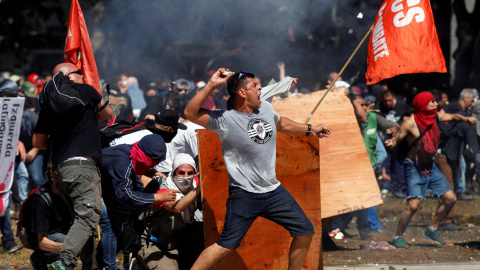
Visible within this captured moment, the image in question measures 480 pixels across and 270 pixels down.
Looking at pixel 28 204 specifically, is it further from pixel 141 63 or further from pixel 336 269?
pixel 141 63

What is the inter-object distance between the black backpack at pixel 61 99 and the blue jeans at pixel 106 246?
1245 millimetres

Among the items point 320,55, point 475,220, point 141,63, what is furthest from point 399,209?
point 141,63

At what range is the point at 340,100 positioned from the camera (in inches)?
258

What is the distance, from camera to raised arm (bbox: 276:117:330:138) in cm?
520

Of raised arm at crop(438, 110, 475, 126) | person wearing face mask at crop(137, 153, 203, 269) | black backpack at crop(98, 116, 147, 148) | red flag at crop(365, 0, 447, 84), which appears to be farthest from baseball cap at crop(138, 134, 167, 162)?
raised arm at crop(438, 110, 475, 126)

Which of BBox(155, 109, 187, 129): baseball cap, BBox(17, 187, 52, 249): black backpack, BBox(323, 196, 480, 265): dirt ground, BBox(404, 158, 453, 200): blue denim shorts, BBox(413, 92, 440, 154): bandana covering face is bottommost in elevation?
BBox(323, 196, 480, 265): dirt ground

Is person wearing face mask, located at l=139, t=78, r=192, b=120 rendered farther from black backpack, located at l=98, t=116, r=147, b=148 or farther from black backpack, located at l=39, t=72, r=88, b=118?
black backpack, located at l=39, t=72, r=88, b=118

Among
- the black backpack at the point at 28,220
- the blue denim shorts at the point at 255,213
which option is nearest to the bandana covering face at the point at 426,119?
the blue denim shorts at the point at 255,213

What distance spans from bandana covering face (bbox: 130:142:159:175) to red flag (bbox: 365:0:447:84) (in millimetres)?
2336

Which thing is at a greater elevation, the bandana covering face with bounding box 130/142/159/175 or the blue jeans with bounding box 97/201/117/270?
the bandana covering face with bounding box 130/142/159/175

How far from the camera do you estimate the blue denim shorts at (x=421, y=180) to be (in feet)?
24.5

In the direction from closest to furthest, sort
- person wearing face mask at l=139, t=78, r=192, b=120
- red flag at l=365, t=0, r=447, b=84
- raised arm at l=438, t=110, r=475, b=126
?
red flag at l=365, t=0, r=447, b=84
raised arm at l=438, t=110, r=475, b=126
person wearing face mask at l=139, t=78, r=192, b=120

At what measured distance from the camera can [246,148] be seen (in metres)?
4.78

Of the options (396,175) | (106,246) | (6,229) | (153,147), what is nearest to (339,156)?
(153,147)
